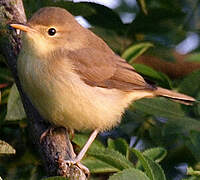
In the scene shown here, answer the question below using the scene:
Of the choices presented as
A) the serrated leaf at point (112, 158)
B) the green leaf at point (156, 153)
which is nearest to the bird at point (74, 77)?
the serrated leaf at point (112, 158)

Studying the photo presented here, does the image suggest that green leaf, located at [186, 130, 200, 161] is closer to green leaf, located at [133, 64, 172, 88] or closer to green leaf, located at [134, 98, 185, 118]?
green leaf, located at [134, 98, 185, 118]

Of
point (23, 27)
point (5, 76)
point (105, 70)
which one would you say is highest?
point (23, 27)

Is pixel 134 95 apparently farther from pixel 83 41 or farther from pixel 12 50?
pixel 12 50

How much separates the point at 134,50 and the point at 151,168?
1384 mm

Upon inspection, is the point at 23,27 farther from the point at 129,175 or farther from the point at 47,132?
the point at 129,175

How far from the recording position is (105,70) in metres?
3.77

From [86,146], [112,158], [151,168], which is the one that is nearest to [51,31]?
[86,146]

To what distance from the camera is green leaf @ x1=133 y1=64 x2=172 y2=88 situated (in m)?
3.47

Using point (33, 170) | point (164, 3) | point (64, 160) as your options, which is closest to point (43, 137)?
point (64, 160)

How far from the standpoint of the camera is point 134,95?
3871 millimetres

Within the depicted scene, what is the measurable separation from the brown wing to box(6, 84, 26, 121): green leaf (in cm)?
49

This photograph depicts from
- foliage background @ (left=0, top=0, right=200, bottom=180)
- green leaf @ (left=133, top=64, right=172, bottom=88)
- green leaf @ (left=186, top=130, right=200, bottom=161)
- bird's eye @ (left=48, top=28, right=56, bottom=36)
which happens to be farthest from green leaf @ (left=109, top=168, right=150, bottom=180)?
bird's eye @ (left=48, top=28, right=56, bottom=36)

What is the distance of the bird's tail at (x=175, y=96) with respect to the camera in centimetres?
347

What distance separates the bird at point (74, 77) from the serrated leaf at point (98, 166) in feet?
0.21
